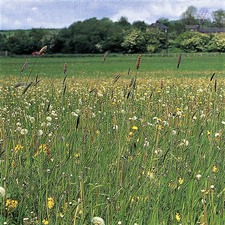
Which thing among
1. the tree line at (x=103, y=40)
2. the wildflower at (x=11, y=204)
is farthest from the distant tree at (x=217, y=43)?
the wildflower at (x=11, y=204)

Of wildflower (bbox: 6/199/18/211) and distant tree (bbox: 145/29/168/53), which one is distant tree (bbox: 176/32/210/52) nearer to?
distant tree (bbox: 145/29/168/53)

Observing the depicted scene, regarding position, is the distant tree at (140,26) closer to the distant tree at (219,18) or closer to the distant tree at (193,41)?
the distant tree at (193,41)

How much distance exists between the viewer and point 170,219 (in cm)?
229

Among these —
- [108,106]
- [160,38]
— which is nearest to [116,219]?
[108,106]

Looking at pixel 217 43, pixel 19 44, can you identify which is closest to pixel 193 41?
pixel 217 43

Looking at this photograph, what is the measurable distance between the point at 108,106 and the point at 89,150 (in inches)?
83.2

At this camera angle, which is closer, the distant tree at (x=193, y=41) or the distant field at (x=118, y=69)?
the distant field at (x=118, y=69)

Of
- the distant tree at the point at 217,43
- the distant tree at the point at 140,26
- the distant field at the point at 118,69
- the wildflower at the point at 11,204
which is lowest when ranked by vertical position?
the distant field at the point at 118,69

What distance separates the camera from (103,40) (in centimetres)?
6284

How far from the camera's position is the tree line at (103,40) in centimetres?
5369

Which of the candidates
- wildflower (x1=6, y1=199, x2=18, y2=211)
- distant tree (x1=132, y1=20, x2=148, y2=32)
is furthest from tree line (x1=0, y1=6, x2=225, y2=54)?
wildflower (x1=6, y1=199, x2=18, y2=211)

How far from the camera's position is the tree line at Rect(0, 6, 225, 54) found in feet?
176

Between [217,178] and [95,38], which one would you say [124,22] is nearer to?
[95,38]

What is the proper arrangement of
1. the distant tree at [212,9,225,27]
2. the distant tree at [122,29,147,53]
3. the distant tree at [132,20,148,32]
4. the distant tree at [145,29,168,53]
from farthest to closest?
the distant tree at [212,9,225,27] → the distant tree at [132,20,148,32] → the distant tree at [145,29,168,53] → the distant tree at [122,29,147,53]
